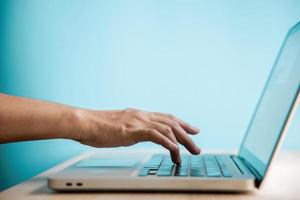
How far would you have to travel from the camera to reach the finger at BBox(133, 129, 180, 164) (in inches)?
32.0

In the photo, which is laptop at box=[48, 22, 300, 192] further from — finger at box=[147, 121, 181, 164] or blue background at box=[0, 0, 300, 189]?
blue background at box=[0, 0, 300, 189]

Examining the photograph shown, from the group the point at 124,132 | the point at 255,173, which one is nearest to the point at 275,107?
the point at 255,173

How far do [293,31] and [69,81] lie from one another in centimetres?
74

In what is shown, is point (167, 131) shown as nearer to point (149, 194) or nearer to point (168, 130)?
point (168, 130)

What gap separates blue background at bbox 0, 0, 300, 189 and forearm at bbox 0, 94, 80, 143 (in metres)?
0.75

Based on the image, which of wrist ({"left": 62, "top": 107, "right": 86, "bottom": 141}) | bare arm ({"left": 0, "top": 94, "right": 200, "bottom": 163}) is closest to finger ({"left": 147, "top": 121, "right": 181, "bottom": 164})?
bare arm ({"left": 0, "top": 94, "right": 200, "bottom": 163})

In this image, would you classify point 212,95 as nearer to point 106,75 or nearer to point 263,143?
point 106,75

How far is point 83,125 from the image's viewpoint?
826 millimetres

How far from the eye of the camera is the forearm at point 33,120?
78cm

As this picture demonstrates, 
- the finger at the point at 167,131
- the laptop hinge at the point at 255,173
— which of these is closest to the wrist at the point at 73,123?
the finger at the point at 167,131

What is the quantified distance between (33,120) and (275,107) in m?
0.43

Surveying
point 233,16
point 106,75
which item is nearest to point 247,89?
point 233,16

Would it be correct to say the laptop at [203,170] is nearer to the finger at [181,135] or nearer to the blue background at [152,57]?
the finger at [181,135]

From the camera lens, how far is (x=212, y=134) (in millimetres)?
1548
